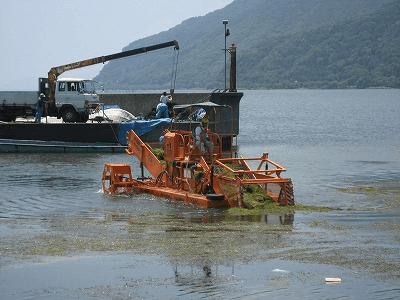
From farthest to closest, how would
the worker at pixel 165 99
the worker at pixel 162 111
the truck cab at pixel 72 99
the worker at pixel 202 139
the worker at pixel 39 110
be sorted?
the worker at pixel 165 99, the truck cab at pixel 72 99, the worker at pixel 162 111, the worker at pixel 39 110, the worker at pixel 202 139

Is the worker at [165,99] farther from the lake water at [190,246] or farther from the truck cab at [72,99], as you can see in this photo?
the lake water at [190,246]

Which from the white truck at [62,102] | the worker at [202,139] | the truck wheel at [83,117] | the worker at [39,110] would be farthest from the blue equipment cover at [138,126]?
the worker at [202,139]

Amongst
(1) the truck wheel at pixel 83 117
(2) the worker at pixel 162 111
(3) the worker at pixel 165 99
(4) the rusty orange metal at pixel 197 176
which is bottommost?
(4) the rusty orange metal at pixel 197 176

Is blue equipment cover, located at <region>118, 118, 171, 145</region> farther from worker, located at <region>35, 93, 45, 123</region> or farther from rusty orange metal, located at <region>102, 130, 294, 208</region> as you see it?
rusty orange metal, located at <region>102, 130, 294, 208</region>

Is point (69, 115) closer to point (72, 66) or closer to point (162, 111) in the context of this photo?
point (162, 111)

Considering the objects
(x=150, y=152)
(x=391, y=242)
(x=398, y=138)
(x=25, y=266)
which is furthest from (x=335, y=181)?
(x=398, y=138)

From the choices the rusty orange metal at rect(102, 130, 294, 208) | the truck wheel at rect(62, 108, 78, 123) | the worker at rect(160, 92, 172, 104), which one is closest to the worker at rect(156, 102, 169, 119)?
the worker at rect(160, 92, 172, 104)

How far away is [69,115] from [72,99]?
803 millimetres

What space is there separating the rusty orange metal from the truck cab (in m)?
17.8

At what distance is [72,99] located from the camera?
1753 inches

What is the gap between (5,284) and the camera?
15219mm

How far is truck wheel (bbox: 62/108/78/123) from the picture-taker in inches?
1745

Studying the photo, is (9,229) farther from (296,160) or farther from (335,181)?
(296,160)

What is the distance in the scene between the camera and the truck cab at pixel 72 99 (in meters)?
44.4
